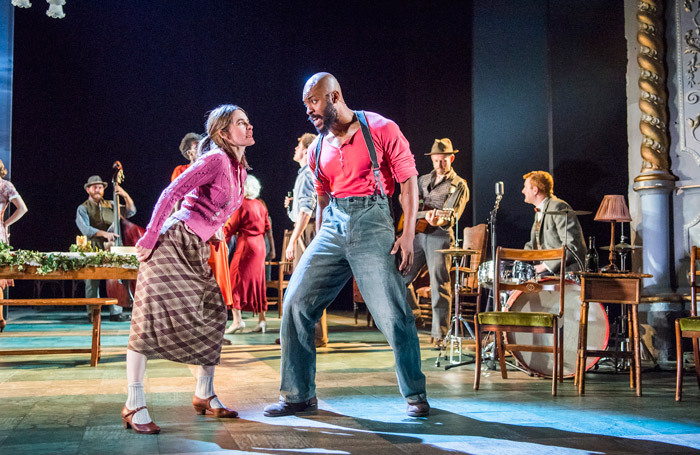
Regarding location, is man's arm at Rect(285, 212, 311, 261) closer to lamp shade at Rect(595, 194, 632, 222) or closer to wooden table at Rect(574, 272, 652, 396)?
wooden table at Rect(574, 272, 652, 396)

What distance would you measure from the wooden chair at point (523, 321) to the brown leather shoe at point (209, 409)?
1672mm

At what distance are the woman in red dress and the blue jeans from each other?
394 cm

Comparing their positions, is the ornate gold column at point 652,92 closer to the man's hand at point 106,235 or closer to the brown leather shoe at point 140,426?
the brown leather shoe at point 140,426

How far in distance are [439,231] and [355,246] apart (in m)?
3.29

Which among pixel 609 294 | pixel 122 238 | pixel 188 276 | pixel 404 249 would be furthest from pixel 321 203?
pixel 122 238

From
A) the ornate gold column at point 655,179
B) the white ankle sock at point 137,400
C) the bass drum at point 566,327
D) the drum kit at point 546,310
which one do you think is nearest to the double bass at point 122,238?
the drum kit at point 546,310

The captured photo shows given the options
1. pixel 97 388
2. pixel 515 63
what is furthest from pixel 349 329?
pixel 97 388

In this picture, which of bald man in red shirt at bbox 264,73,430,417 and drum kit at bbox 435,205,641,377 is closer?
bald man in red shirt at bbox 264,73,430,417

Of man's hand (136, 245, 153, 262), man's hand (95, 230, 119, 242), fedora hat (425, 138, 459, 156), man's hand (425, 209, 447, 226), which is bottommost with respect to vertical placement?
man's hand (136, 245, 153, 262)

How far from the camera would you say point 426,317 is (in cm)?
813

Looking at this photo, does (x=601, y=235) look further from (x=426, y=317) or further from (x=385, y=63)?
(x=385, y=63)

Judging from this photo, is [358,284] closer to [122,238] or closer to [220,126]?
[220,126]

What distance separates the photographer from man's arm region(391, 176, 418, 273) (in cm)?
315

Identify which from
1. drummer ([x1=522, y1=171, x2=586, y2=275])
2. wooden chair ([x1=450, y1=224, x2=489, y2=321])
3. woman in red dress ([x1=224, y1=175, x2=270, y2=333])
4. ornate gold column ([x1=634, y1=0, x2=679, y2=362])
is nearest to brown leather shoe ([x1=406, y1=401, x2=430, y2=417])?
drummer ([x1=522, y1=171, x2=586, y2=275])
